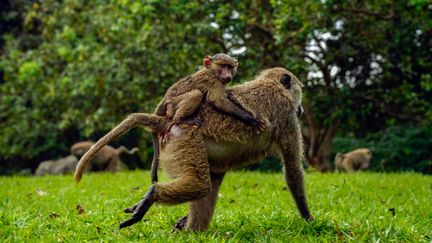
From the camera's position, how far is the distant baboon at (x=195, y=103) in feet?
15.1

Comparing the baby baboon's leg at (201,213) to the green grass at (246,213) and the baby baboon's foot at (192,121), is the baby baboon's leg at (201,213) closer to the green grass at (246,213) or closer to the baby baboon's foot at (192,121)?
the green grass at (246,213)

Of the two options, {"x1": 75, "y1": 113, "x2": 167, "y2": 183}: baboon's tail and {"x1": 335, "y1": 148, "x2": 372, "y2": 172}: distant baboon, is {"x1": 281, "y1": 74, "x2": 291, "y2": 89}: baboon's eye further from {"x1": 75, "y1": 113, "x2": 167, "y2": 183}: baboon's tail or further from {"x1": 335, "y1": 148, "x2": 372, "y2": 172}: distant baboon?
{"x1": 335, "y1": 148, "x2": 372, "y2": 172}: distant baboon

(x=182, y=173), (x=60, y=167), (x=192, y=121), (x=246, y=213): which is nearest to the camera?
(x=182, y=173)

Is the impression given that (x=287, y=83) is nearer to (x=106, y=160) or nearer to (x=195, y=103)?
(x=195, y=103)

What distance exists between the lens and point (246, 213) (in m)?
5.79

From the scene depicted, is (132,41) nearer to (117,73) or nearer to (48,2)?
(117,73)

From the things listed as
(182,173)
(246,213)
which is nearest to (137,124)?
(182,173)

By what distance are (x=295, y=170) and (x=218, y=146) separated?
0.83 meters

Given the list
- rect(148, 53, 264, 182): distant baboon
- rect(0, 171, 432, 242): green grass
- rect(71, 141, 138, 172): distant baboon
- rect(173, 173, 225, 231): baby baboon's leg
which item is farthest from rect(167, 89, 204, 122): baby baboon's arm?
rect(71, 141, 138, 172): distant baboon

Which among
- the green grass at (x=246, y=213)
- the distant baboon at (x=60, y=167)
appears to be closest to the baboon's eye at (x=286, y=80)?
the green grass at (x=246, y=213)

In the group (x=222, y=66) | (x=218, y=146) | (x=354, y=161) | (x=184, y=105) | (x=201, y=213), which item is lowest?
(x=354, y=161)

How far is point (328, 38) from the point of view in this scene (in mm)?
12812

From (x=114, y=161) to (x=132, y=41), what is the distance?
292 centimetres

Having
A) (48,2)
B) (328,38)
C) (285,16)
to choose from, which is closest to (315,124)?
(328,38)
